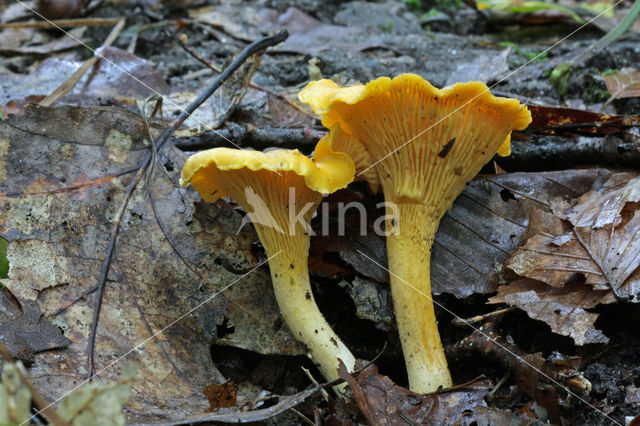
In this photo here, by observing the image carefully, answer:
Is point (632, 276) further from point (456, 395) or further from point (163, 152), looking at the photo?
point (163, 152)

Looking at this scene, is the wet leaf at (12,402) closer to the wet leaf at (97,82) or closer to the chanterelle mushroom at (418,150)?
the chanterelle mushroom at (418,150)

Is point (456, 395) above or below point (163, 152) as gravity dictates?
below

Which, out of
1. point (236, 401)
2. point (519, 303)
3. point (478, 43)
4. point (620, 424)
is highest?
point (478, 43)

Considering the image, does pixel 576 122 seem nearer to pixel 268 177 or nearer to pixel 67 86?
pixel 268 177

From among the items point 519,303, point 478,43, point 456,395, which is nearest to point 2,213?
point 456,395

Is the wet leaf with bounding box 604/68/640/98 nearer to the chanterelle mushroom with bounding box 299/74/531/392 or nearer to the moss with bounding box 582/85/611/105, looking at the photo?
the moss with bounding box 582/85/611/105

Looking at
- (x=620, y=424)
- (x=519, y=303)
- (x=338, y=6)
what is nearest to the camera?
(x=620, y=424)
